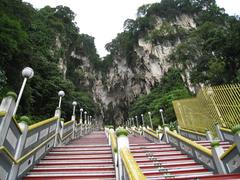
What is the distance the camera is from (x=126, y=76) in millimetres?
41094

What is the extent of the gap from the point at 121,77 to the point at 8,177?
3856 centimetres

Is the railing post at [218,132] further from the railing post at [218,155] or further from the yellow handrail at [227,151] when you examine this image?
the yellow handrail at [227,151]

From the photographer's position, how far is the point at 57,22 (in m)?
32.4

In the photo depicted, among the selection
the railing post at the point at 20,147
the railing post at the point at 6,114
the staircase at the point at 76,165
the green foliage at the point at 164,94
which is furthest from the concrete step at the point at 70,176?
the green foliage at the point at 164,94

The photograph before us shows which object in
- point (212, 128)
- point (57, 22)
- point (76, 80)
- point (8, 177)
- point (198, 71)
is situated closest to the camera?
point (8, 177)

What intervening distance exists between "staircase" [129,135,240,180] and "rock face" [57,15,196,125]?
2888 cm

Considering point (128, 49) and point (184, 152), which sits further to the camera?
point (128, 49)

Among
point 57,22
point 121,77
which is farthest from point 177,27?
point 57,22

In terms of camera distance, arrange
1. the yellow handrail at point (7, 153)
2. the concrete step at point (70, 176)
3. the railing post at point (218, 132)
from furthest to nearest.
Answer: the railing post at point (218, 132) < the concrete step at point (70, 176) < the yellow handrail at point (7, 153)

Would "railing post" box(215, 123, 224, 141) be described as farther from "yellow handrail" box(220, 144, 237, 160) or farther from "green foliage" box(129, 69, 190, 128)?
"green foliage" box(129, 69, 190, 128)

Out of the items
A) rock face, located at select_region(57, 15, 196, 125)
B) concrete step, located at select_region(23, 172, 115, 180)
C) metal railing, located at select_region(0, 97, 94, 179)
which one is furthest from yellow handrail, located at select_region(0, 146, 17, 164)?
rock face, located at select_region(57, 15, 196, 125)

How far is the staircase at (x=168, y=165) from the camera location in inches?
146

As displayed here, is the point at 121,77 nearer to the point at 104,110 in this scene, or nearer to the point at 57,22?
the point at 104,110

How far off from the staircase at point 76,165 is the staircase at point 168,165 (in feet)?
2.58
